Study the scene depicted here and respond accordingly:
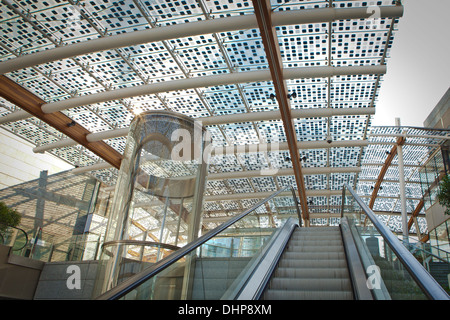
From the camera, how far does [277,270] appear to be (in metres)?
5.79

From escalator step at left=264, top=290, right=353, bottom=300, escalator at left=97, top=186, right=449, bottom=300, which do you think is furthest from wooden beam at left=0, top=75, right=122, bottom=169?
escalator step at left=264, top=290, right=353, bottom=300

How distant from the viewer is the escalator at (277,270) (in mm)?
2848

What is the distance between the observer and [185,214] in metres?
6.92

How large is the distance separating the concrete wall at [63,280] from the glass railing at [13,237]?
102 centimetres

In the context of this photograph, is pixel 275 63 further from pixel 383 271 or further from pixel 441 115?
pixel 441 115

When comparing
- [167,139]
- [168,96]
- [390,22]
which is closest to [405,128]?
[390,22]

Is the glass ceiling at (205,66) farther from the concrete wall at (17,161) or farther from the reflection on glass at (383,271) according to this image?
the reflection on glass at (383,271)

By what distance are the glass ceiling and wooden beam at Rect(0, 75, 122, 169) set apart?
240 millimetres

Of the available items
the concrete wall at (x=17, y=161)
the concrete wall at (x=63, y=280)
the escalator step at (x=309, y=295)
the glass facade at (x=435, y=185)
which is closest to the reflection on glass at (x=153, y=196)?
the escalator step at (x=309, y=295)

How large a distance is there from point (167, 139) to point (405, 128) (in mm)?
12707

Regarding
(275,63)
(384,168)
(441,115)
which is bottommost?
(275,63)

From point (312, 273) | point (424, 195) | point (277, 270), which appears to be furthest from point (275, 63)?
point (424, 195)

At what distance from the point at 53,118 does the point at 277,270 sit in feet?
36.9

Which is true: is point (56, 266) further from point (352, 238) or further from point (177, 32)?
point (352, 238)
